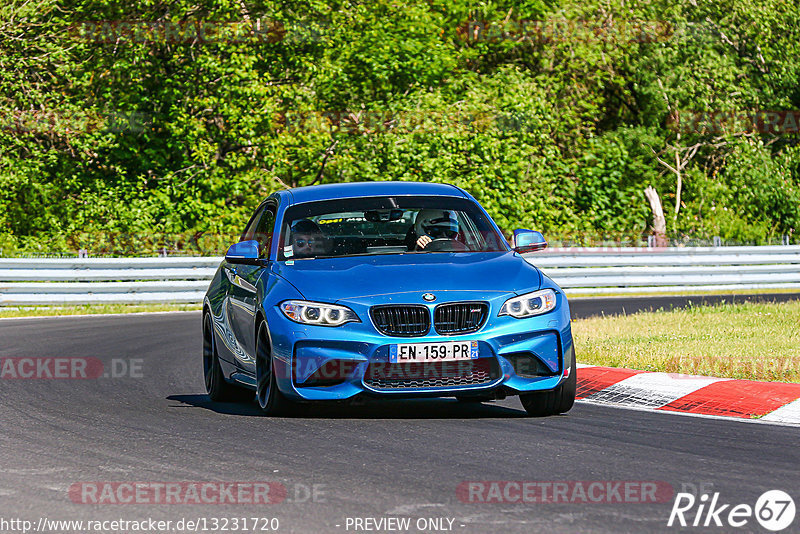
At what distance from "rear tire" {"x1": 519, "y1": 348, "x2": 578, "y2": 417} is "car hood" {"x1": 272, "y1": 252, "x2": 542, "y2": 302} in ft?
2.07

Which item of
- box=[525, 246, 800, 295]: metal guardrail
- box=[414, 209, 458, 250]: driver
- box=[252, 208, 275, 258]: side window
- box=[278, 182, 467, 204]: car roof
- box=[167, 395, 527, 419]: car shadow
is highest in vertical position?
box=[278, 182, 467, 204]: car roof

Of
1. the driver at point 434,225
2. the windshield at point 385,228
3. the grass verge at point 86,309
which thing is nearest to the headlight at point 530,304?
the windshield at point 385,228

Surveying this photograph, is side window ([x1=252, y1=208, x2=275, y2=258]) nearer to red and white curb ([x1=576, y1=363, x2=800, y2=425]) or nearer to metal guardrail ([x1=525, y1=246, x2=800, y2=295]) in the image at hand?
red and white curb ([x1=576, y1=363, x2=800, y2=425])

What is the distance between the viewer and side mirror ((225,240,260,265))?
9.22 m

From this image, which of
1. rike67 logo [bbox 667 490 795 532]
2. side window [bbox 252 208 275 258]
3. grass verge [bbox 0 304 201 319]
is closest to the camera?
rike67 logo [bbox 667 490 795 532]

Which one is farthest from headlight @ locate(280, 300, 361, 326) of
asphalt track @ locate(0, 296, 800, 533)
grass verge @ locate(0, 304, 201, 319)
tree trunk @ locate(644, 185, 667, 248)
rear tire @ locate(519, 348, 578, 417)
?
tree trunk @ locate(644, 185, 667, 248)

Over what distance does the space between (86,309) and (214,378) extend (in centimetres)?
1377

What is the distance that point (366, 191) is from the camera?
984cm

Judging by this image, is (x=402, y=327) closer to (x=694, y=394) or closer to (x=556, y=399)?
(x=556, y=399)

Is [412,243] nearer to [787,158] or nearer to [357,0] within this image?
[357,0]

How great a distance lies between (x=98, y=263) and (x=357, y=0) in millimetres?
17311

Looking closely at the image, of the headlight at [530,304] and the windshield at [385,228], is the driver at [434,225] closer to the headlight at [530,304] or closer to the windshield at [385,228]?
the windshield at [385,228]

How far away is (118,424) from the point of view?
845 centimetres

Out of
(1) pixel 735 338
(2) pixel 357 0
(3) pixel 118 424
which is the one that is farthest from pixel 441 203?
(2) pixel 357 0
